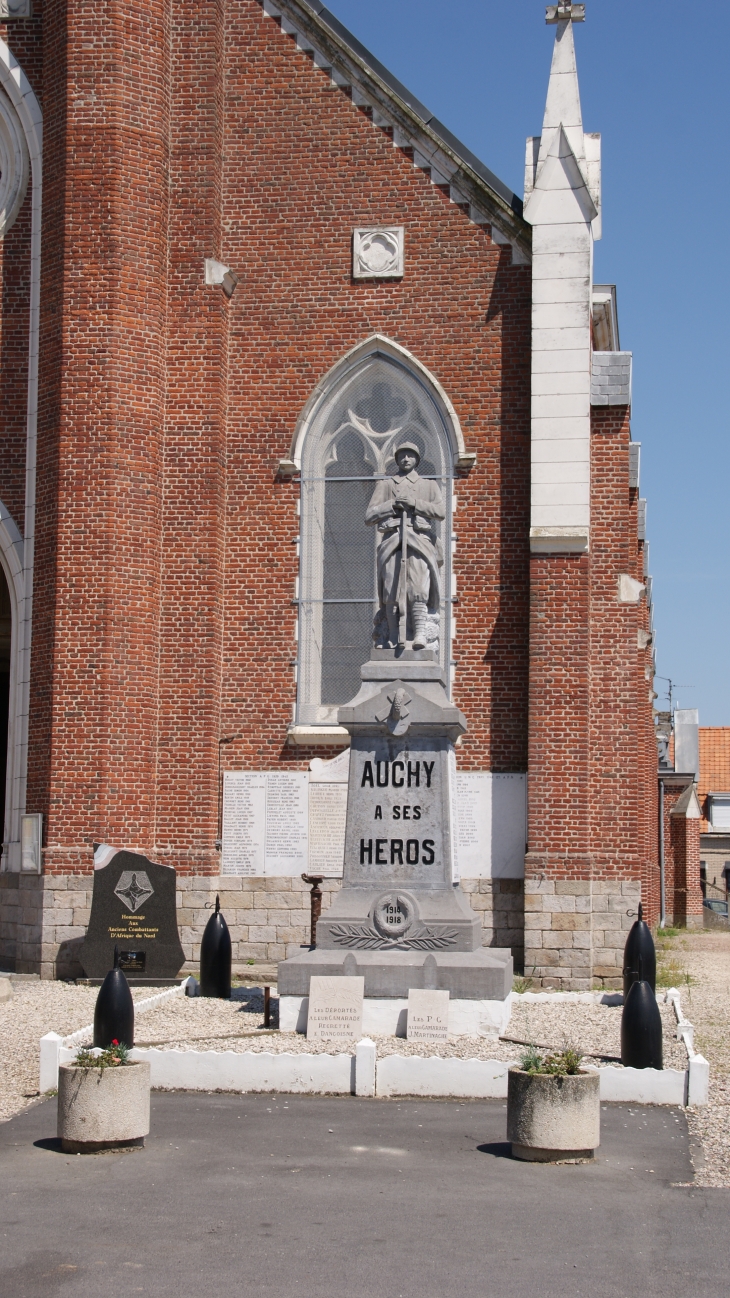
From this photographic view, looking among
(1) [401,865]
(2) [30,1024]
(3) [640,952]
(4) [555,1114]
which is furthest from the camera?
(3) [640,952]

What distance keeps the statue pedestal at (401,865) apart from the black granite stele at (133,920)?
422 cm

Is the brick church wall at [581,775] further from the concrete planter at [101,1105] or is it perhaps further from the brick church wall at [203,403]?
the concrete planter at [101,1105]

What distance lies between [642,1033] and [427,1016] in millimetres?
1835

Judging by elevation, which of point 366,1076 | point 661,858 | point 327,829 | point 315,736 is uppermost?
point 315,736

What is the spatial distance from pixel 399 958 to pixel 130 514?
7206mm

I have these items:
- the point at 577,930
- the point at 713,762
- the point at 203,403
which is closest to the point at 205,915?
the point at 577,930

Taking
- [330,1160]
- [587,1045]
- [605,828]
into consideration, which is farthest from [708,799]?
[330,1160]

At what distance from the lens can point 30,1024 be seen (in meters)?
12.8

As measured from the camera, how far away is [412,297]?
17578 millimetres

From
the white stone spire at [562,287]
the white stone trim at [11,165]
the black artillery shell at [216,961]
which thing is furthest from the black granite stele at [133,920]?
the white stone trim at [11,165]

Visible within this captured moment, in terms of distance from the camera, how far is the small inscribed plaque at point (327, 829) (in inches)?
664

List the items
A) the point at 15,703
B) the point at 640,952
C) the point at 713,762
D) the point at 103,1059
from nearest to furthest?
the point at 103,1059 → the point at 640,952 → the point at 15,703 → the point at 713,762

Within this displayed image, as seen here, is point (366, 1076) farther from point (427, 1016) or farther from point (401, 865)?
point (401, 865)

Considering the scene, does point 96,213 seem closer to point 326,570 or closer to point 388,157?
point 388,157
